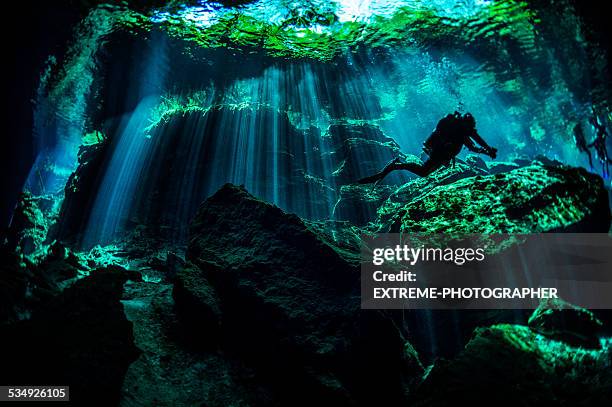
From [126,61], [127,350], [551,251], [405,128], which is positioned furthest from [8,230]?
[405,128]

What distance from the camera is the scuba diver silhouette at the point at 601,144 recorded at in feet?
36.0

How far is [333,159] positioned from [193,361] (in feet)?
50.0

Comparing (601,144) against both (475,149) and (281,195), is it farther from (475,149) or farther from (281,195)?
(281,195)

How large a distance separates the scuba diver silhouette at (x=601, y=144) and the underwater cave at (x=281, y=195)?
3.9 inches

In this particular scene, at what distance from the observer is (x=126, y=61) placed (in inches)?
455

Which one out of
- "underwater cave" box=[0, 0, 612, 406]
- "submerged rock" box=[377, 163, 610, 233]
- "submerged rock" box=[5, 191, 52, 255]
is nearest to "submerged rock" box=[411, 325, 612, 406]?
"underwater cave" box=[0, 0, 612, 406]

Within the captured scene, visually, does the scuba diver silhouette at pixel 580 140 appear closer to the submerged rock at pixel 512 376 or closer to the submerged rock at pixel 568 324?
the submerged rock at pixel 568 324

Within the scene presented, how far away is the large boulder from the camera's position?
3.97m

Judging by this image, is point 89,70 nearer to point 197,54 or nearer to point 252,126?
point 197,54

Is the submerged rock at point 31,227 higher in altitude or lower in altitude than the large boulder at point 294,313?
higher

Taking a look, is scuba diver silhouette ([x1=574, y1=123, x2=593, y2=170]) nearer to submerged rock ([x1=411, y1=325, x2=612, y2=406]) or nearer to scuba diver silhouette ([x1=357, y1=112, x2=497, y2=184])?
scuba diver silhouette ([x1=357, y1=112, x2=497, y2=184])

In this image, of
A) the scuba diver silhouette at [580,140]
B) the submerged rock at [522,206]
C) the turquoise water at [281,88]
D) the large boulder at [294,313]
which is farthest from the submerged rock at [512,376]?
the scuba diver silhouette at [580,140]

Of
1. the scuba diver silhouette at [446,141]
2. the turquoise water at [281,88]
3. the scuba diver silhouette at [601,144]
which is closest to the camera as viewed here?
the scuba diver silhouette at [446,141]

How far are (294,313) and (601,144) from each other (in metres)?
14.5
